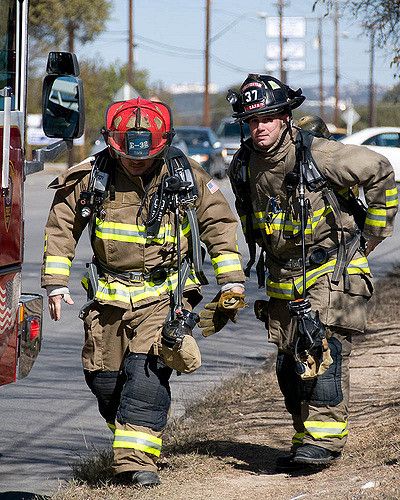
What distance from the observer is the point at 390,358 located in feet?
29.2

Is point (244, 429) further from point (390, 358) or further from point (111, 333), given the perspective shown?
point (390, 358)

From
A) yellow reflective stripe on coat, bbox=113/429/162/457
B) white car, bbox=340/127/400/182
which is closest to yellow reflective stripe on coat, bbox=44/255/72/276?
yellow reflective stripe on coat, bbox=113/429/162/457

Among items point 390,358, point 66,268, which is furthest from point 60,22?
point 66,268

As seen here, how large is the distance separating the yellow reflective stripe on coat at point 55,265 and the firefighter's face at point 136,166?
20.9 inches

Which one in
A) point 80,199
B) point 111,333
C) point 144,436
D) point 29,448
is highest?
point 80,199

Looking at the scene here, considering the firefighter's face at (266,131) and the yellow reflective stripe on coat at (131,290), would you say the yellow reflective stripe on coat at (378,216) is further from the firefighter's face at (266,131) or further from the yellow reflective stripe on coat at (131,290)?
the yellow reflective stripe on coat at (131,290)

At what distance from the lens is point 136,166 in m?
5.54

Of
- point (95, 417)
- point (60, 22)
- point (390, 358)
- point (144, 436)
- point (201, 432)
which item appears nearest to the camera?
point (144, 436)

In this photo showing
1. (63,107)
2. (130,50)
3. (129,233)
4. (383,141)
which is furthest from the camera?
(130,50)

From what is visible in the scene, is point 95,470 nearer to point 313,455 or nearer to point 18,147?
point 313,455

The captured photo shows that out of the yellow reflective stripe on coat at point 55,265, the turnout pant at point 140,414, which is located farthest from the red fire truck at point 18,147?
the turnout pant at point 140,414

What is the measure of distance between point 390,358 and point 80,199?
4.05m

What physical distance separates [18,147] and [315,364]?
1704 millimetres

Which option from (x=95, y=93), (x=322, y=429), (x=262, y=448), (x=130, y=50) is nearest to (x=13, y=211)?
(x=322, y=429)
